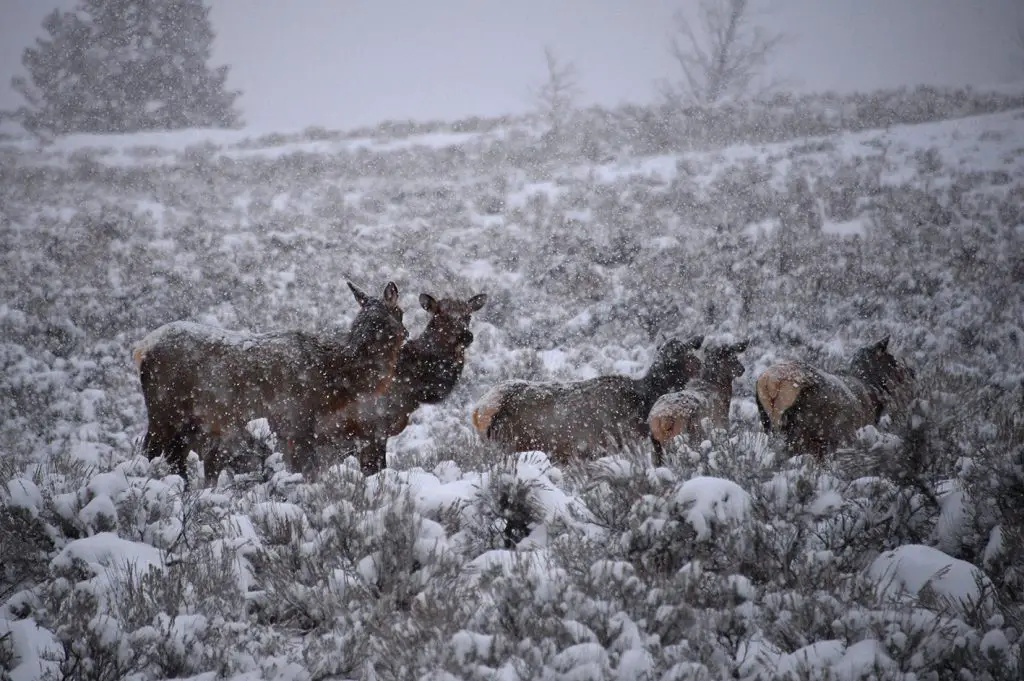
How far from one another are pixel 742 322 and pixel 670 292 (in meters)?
1.51

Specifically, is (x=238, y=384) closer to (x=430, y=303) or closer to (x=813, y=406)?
(x=430, y=303)

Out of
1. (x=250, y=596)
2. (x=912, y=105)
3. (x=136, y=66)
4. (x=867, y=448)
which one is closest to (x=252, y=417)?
(x=250, y=596)

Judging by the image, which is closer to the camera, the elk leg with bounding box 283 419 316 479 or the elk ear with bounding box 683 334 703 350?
the elk leg with bounding box 283 419 316 479

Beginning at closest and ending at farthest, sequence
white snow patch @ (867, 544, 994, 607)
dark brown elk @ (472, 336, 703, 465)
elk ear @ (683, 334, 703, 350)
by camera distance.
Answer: white snow patch @ (867, 544, 994, 607), dark brown elk @ (472, 336, 703, 465), elk ear @ (683, 334, 703, 350)

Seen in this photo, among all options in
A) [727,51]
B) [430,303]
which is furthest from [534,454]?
[727,51]

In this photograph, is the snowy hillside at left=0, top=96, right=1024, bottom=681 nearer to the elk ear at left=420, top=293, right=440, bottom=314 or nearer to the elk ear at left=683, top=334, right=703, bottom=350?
the elk ear at left=683, top=334, right=703, bottom=350

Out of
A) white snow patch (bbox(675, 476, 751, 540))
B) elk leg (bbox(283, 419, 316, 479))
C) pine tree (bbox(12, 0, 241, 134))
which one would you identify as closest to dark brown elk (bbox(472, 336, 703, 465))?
elk leg (bbox(283, 419, 316, 479))

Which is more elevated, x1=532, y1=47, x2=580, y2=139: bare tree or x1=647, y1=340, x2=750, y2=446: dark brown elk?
x1=532, y1=47, x2=580, y2=139: bare tree

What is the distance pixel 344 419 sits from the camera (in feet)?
18.8

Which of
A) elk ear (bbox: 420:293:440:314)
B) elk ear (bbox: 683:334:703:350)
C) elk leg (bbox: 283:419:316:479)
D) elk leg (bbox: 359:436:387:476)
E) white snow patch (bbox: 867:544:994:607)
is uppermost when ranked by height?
elk ear (bbox: 420:293:440:314)

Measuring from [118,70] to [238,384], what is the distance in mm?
29970

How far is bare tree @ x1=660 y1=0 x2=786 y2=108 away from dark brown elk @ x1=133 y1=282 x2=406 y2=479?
28832mm

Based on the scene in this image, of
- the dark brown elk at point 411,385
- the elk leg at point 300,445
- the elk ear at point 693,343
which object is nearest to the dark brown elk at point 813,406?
the elk ear at point 693,343

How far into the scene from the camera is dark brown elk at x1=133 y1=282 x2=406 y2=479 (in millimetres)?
5496
